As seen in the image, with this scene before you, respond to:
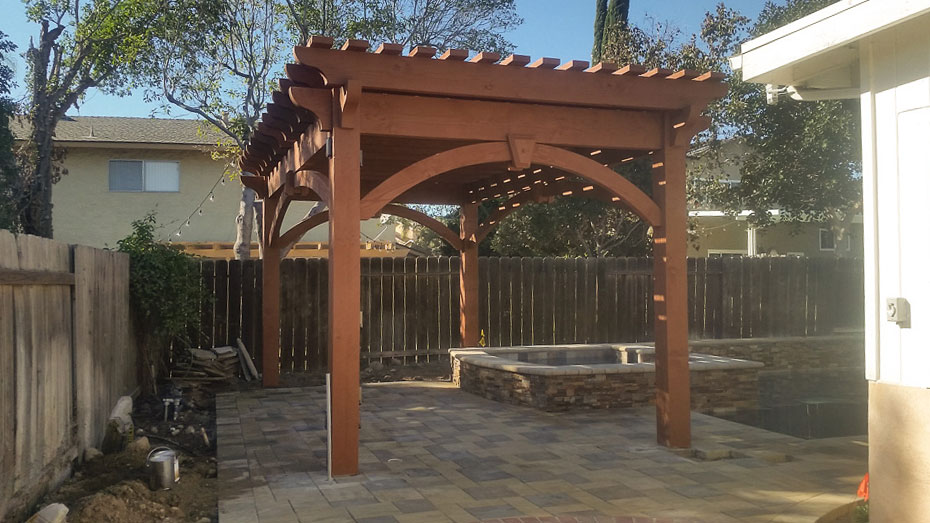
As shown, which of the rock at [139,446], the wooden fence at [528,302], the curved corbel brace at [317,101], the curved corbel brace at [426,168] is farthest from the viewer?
the wooden fence at [528,302]

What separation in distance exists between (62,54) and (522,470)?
15.1 metres

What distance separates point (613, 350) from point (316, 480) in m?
6.37

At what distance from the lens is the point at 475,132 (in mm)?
6871

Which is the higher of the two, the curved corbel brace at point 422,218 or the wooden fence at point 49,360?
the curved corbel brace at point 422,218

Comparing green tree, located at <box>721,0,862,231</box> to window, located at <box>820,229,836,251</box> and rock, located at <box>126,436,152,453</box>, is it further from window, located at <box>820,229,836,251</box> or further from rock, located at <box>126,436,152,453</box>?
rock, located at <box>126,436,152,453</box>

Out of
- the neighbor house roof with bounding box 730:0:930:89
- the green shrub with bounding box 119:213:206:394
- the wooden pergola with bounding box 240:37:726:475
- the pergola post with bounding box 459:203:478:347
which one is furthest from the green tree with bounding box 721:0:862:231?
the green shrub with bounding box 119:213:206:394

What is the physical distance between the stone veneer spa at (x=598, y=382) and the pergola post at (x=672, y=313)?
2007 millimetres

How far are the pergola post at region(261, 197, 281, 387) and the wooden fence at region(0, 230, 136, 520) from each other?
369 centimetres

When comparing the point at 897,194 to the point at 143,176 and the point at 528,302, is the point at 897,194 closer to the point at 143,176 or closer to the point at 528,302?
the point at 528,302

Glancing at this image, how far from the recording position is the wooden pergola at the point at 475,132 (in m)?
6.28

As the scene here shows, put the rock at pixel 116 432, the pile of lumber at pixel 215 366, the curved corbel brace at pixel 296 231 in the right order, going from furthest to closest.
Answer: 1. the pile of lumber at pixel 215 366
2. the curved corbel brace at pixel 296 231
3. the rock at pixel 116 432

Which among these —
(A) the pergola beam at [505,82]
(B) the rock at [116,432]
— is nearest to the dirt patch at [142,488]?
(B) the rock at [116,432]

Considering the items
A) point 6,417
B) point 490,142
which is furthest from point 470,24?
point 6,417

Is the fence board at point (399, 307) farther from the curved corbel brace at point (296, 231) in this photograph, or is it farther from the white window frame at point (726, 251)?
the white window frame at point (726, 251)
